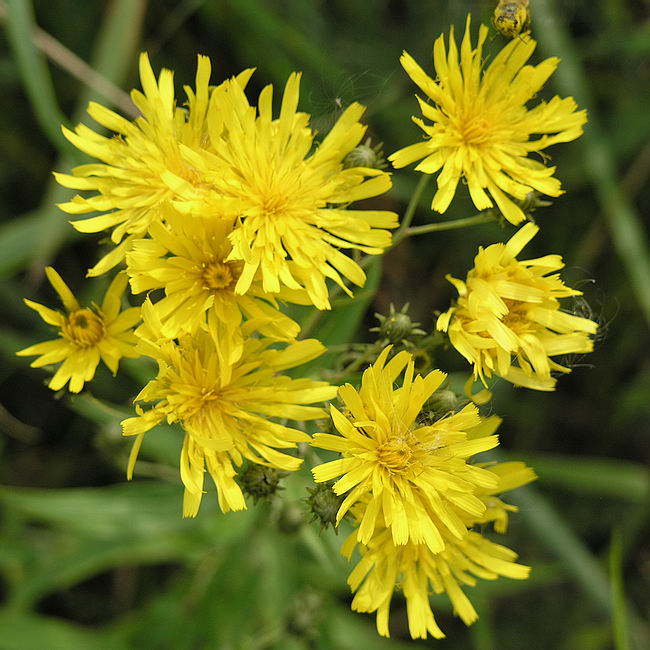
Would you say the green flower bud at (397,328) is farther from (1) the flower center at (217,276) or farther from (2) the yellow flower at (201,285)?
(1) the flower center at (217,276)

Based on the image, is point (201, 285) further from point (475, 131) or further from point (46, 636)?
point (46, 636)

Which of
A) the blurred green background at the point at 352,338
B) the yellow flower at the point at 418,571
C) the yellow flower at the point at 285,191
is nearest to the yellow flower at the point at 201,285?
the yellow flower at the point at 285,191

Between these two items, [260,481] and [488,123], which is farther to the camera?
[488,123]

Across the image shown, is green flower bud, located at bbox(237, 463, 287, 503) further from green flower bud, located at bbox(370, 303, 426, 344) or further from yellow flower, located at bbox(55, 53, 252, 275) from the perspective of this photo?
yellow flower, located at bbox(55, 53, 252, 275)

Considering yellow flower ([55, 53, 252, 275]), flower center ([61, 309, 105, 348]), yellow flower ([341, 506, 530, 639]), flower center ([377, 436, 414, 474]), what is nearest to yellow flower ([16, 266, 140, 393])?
flower center ([61, 309, 105, 348])

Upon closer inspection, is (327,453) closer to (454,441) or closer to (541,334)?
(454,441)

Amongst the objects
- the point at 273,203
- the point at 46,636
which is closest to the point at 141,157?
the point at 273,203

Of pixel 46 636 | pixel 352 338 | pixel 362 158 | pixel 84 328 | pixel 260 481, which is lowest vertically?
pixel 46 636
